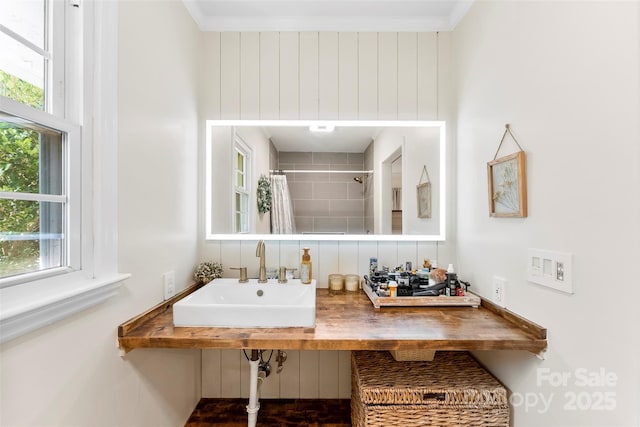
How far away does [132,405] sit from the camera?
118 centimetres

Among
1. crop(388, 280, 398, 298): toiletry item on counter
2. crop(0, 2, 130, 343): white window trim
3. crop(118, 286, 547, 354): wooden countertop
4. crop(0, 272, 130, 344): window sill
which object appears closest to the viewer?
crop(0, 272, 130, 344): window sill

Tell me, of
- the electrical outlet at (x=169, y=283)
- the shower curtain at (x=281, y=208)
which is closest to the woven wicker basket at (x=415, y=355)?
the shower curtain at (x=281, y=208)

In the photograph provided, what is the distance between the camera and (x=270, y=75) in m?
1.79

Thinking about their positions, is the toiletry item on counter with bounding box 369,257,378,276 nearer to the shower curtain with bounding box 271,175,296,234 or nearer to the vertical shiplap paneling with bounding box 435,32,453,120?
the shower curtain with bounding box 271,175,296,234

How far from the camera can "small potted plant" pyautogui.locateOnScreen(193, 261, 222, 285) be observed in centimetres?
170

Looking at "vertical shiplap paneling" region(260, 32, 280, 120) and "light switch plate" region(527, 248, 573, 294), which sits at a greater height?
"vertical shiplap paneling" region(260, 32, 280, 120)

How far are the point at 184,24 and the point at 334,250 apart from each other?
1485 millimetres

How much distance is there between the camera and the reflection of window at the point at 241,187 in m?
1.84

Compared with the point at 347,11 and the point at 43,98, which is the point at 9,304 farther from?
the point at 347,11

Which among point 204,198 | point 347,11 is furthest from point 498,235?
point 204,198

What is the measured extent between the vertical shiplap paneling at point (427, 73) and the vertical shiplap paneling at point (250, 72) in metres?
0.97

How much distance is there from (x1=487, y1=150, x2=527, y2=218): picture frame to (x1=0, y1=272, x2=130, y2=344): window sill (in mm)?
1518

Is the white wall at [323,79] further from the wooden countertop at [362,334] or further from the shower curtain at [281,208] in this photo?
the wooden countertop at [362,334]

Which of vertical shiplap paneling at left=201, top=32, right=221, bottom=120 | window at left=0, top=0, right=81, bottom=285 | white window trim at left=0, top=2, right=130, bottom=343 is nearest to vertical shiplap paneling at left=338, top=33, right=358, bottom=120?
vertical shiplap paneling at left=201, top=32, right=221, bottom=120
